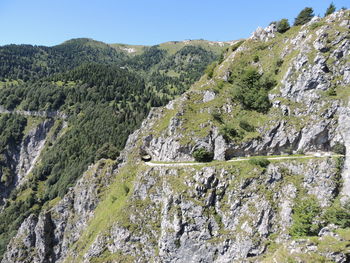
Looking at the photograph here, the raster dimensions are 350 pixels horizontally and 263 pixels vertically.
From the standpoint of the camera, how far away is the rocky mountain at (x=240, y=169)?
51.0 metres

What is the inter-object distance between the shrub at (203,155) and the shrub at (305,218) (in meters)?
22.5

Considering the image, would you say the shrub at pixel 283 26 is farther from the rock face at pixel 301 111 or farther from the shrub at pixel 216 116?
the shrub at pixel 216 116

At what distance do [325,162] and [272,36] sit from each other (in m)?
51.1

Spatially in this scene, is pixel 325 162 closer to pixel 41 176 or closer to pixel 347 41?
pixel 347 41

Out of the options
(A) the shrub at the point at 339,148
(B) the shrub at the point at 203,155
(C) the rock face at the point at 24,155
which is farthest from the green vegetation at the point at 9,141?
(A) the shrub at the point at 339,148

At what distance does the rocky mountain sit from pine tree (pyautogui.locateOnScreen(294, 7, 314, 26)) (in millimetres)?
5138

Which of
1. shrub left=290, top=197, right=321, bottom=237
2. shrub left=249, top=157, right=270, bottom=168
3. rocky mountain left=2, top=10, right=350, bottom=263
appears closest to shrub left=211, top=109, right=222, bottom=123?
rocky mountain left=2, top=10, right=350, bottom=263

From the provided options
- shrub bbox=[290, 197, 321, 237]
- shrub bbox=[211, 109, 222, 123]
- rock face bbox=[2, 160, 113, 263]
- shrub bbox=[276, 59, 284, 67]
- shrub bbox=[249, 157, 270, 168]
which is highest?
shrub bbox=[276, 59, 284, 67]

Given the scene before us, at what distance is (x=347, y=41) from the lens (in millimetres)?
61781

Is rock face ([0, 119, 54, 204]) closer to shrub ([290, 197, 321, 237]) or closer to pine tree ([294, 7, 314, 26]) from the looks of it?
shrub ([290, 197, 321, 237])

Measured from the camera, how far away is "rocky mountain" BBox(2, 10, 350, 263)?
50969mm

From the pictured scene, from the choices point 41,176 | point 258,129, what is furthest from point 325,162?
point 41,176

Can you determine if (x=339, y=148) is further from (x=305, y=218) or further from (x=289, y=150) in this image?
(x=305, y=218)

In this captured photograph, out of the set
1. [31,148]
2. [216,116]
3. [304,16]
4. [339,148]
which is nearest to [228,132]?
[216,116]
